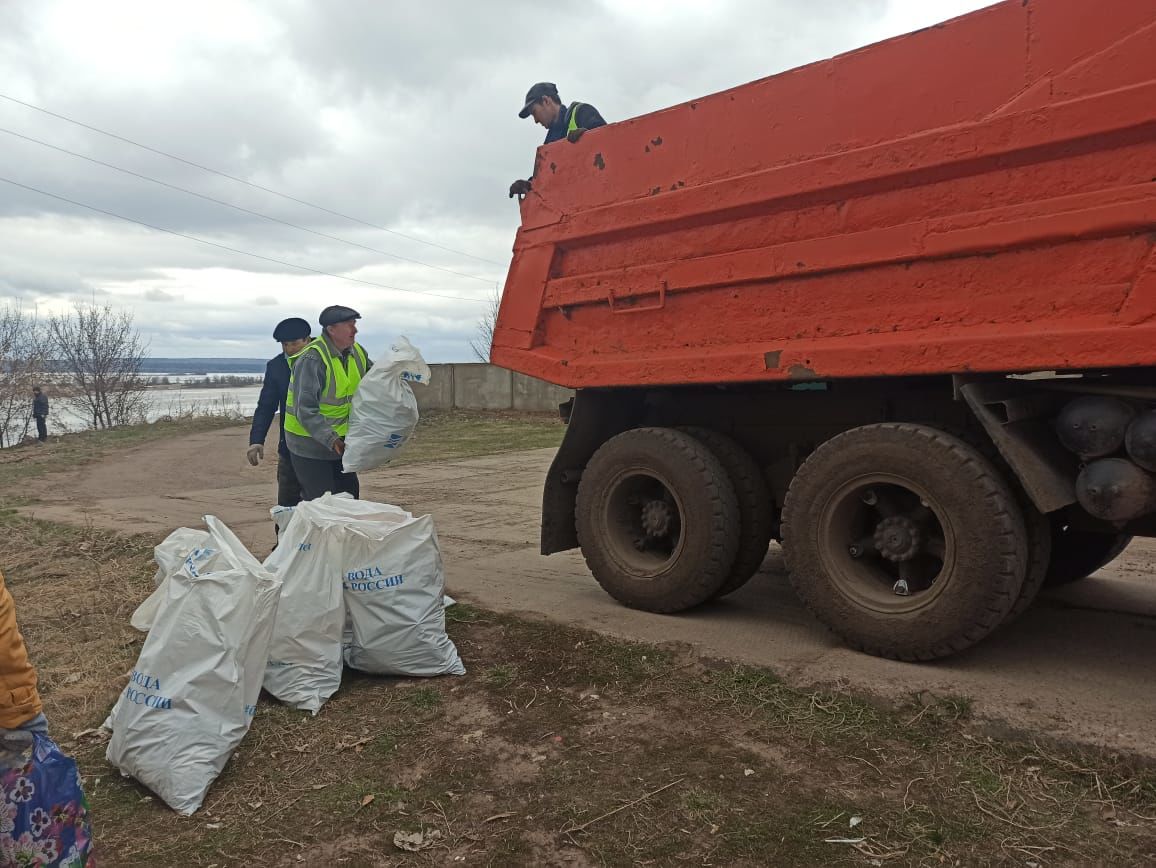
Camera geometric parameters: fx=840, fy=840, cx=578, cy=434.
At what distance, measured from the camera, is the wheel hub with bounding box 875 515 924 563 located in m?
3.57

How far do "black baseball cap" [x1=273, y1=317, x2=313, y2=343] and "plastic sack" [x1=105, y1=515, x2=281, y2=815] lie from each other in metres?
2.77

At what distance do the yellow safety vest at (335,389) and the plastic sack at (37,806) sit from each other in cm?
282

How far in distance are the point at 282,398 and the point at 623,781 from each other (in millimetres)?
3872

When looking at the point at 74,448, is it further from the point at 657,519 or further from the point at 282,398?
the point at 657,519

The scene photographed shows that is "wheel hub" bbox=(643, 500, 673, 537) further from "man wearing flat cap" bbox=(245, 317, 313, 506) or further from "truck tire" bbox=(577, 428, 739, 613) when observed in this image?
"man wearing flat cap" bbox=(245, 317, 313, 506)

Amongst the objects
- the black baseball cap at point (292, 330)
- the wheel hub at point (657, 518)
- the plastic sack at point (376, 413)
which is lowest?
the wheel hub at point (657, 518)

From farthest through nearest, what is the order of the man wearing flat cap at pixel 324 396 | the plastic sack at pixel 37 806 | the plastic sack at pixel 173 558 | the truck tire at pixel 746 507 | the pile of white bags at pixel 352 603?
the man wearing flat cap at pixel 324 396 < the truck tire at pixel 746 507 < the pile of white bags at pixel 352 603 < the plastic sack at pixel 173 558 < the plastic sack at pixel 37 806

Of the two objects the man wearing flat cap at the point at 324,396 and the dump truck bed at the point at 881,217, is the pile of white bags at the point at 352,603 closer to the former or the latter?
the man wearing flat cap at the point at 324,396

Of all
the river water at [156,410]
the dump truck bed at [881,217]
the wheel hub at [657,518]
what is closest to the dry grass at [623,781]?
the wheel hub at [657,518]

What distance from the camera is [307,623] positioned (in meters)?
3.37

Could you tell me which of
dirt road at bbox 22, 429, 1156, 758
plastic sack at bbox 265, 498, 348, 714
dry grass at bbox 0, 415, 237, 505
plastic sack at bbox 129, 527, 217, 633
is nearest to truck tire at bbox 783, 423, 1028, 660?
dirt road at bbox 22, 429, 1156, 758

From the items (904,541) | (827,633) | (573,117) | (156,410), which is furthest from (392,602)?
(156,410)

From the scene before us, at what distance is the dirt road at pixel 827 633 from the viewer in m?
3.09

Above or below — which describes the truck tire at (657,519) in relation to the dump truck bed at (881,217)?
below
